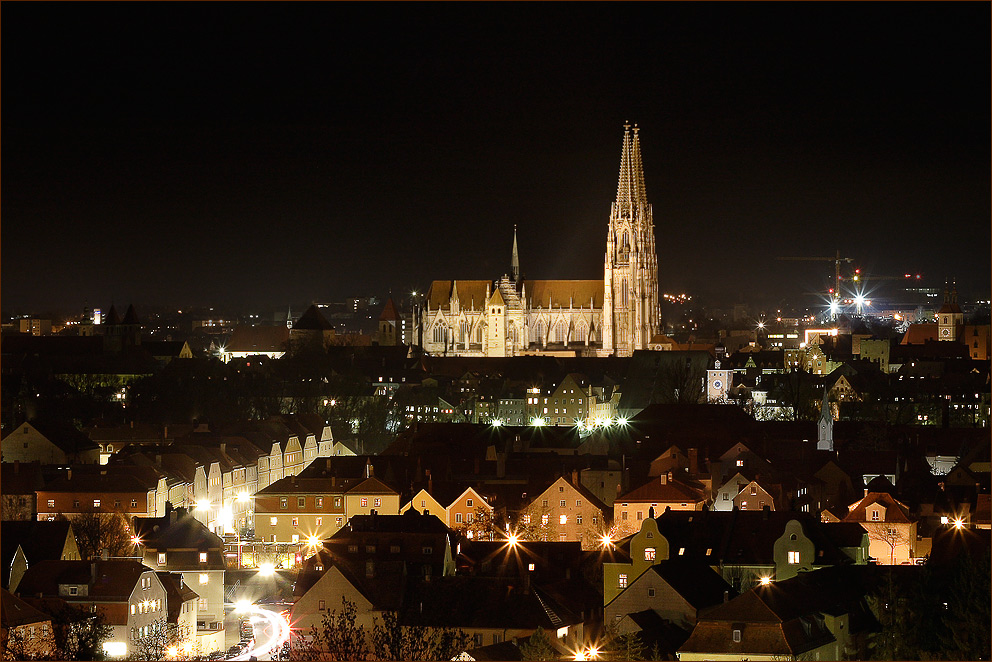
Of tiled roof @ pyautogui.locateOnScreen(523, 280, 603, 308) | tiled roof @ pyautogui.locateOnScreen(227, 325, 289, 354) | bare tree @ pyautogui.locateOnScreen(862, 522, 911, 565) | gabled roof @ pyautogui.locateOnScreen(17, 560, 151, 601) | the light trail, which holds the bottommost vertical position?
the light trail

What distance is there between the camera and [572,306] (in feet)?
419

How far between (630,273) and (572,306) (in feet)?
19.2

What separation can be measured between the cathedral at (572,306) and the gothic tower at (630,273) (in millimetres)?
67

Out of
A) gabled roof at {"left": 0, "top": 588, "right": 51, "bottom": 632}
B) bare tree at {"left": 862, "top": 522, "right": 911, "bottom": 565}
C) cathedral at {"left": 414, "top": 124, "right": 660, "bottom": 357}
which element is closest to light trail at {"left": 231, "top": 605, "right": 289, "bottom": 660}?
gabled roof at {"left": 0, "top": 588, "right": 51, "bottom": 632}

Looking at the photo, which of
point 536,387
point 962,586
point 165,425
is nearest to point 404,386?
point 536,387

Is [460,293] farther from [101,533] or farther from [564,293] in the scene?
[101,533]

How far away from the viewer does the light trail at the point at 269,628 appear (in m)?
34.8

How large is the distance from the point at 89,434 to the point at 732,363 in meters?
43.3

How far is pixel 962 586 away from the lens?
33438 millimetres

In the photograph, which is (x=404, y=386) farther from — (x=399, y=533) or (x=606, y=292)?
(x=399, y=533)

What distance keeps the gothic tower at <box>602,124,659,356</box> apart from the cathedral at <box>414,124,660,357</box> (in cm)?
7

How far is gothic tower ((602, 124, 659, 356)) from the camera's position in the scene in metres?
123

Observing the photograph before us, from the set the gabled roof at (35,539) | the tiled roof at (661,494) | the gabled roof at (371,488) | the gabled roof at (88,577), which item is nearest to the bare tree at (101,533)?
the gabled roof at (35,539)

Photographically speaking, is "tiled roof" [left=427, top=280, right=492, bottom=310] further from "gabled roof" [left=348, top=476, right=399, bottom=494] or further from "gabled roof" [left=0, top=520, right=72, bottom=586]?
"gabled roof" [left=0, top=520, right=72, bottom=586]
